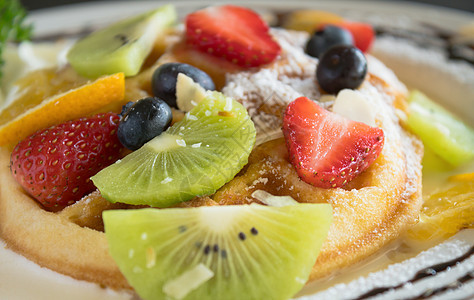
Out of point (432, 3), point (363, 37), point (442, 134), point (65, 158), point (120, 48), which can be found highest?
point (120, 48)

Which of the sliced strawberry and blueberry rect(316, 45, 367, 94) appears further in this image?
the sliced strawberry

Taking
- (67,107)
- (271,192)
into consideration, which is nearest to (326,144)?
(271,192)

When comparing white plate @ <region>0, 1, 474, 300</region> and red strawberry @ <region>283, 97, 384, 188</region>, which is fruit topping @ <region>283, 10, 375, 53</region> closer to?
white plate @ <region>0, 1, 474, 300</region>

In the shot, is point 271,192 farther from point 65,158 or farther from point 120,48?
point 120,48

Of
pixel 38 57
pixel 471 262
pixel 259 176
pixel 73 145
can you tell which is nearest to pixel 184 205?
pixel 259 176

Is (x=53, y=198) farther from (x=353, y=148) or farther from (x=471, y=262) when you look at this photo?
(x=471, y=262)

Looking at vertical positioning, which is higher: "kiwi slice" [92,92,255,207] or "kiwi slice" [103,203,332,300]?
"kiwi slice" [92,92,255,207]

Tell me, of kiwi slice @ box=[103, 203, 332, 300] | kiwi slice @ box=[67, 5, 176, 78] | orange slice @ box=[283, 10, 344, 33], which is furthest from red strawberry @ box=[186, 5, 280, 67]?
orange slice @ box=[283, 10, 344, 33]
